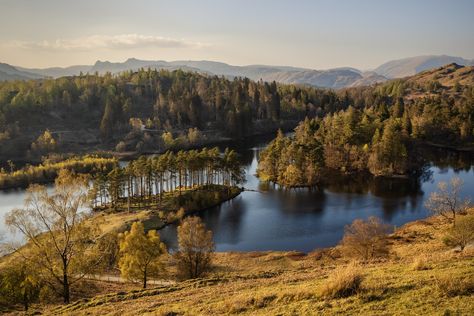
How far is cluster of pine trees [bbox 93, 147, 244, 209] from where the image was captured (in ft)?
273

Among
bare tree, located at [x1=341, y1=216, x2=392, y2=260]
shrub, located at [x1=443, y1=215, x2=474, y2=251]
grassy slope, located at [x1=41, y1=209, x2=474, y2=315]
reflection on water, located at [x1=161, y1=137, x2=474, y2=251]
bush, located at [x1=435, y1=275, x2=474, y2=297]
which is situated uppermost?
bush, located at [x1=435, y1=275, x2=474, y2=297]

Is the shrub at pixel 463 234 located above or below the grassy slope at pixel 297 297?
below

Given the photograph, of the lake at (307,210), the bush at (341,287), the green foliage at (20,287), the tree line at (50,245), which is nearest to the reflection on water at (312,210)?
the lake at (307,210)

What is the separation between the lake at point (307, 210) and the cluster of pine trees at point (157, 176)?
804 centimetres

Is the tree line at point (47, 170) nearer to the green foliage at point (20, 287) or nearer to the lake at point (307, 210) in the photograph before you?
the lake at point (307, 210)

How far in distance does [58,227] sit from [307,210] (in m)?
55.9

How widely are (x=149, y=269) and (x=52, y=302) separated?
988 centimetres

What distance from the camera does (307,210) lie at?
266 feet

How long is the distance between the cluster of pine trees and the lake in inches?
317

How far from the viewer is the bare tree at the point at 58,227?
31641 millimetres

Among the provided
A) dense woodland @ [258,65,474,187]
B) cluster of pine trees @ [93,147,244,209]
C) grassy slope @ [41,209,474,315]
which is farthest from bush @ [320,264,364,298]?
dense woodland @ [258,65,474,187]

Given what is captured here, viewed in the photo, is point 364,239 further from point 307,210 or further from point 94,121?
point 94,121

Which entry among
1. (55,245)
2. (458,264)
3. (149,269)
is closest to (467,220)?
(458,264)

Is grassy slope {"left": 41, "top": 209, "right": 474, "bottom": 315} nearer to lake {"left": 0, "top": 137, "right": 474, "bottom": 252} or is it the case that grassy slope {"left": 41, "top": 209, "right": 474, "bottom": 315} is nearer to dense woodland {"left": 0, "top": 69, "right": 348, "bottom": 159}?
lake {"left": 0, "top": 137, "right": 474, "bottom": 252}
